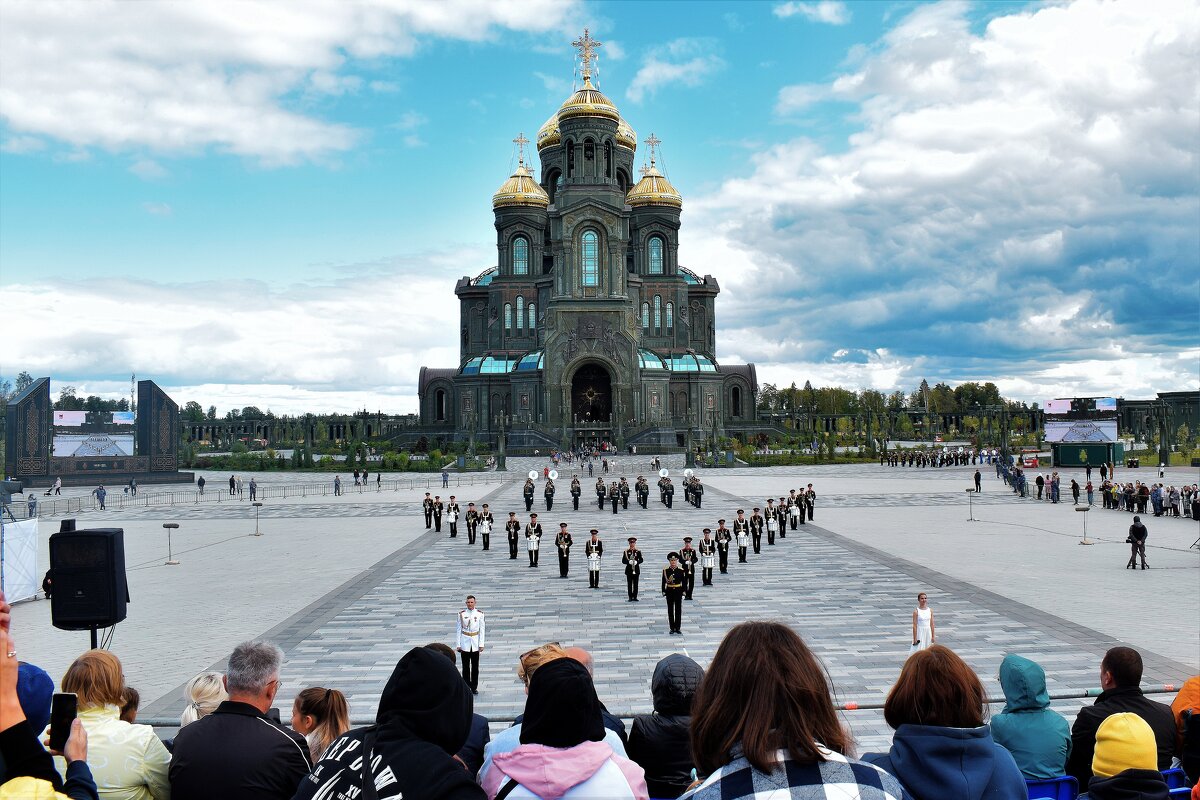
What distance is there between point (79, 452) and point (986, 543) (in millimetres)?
57170

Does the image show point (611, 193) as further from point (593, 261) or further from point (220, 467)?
point (220, 467)

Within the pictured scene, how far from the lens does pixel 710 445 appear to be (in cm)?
7481

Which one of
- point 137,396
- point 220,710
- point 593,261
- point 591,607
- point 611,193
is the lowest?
point 591,607

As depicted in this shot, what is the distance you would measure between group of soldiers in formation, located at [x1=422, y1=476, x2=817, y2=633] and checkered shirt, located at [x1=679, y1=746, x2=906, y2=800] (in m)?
A: 11.7

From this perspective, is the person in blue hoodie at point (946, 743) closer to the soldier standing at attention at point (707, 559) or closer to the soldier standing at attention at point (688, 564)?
the soldier standing at attention at point (688, 564)

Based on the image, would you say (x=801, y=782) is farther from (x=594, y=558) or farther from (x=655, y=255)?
(x=655, y=255)

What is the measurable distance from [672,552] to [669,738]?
32.7 ft

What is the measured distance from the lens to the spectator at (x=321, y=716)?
196 inches

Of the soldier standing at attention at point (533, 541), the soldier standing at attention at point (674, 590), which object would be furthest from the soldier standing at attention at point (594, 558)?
the soldier standing at attention at point (674, 590)

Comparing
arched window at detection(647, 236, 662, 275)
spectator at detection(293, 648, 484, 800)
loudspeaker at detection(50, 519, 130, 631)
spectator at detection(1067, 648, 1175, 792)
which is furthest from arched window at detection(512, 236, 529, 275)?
spectator at detection(293, 648, 484, 800)

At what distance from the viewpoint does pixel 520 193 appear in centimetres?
8656

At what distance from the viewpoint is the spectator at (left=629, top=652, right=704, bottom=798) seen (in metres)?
4.81

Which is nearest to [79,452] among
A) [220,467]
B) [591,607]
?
[220,467]

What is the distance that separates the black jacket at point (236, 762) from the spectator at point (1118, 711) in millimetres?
4543
